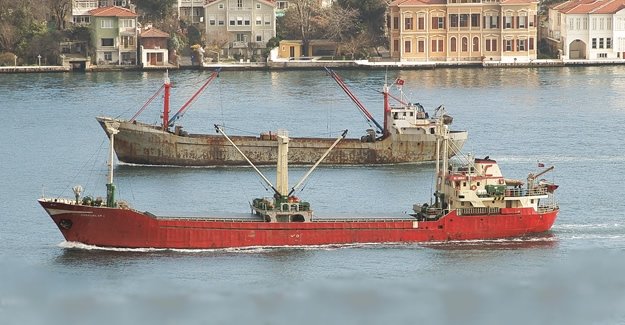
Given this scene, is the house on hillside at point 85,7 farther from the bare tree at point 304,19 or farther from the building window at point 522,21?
the building window at point 522,21

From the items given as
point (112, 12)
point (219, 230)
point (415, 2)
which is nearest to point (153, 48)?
point (112, 12)

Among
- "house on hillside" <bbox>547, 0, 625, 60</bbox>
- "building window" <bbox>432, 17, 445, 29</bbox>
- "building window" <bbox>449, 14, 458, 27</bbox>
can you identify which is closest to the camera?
"building window" <bbox>432, 17, 445, 29</bbox>

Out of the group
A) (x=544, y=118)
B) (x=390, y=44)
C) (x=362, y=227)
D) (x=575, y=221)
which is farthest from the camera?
(x=390, y=44)

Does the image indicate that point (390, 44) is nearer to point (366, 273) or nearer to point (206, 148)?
point (206, 148)

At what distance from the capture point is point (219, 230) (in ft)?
171

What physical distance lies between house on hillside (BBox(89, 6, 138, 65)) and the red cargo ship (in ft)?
202

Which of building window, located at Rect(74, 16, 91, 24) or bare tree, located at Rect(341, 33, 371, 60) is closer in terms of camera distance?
bare tree, located at Rect(341, 33, 371, 60)

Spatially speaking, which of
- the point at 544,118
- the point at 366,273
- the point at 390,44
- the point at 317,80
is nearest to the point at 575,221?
the point at 366,273

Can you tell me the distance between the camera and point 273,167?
70.2 metres

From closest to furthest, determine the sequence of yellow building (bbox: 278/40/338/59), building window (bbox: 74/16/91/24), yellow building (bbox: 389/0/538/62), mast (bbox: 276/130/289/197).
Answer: mast (bbox: 276/130/289/197), yellow building (bbox: 389/0/538/62), yellow building (bbox: 278/40/338/59), building window (bbox: 74/16/91/24)

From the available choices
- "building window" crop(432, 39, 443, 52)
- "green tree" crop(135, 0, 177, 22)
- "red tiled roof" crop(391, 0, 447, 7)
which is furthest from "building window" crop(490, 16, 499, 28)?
"green tree" crop(135, 0, 177, 22)

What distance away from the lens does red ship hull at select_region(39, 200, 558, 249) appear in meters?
51.9

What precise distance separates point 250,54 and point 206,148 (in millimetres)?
46955

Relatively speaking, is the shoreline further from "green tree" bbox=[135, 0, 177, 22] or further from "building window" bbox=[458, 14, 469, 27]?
"green tree" bbox=[135, 0, 177, 22]
